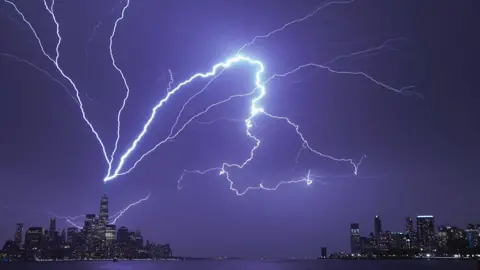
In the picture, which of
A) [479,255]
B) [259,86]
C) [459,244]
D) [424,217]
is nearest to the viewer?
[259,86]

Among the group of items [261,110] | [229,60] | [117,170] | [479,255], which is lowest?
[479,255]

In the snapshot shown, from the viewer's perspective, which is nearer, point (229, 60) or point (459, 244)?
point (229, 60)

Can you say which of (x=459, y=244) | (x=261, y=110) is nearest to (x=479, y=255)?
(x=459, y=244)

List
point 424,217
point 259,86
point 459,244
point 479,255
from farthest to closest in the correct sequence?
point 424,217 → point 459,244 → point 479,255 → point 259,86

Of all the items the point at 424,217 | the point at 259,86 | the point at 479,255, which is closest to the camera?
the point at 259,86

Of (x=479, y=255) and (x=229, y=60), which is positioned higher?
(x=229, y=60)

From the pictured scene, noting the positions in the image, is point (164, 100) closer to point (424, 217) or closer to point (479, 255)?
point (479, 255)

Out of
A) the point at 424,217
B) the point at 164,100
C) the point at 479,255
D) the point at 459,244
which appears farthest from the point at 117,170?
the point at 424,217

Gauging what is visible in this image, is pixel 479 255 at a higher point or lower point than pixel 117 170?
lower

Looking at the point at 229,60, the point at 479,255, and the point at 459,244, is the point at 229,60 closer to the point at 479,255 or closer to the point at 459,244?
the point at 479,255
